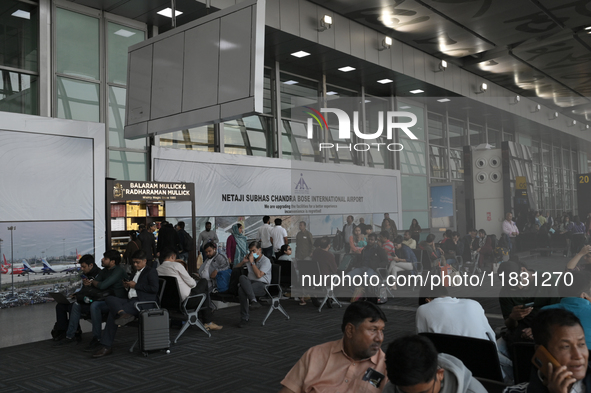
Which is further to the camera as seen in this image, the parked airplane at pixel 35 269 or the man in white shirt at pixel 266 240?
the man in white shirt at pixel 266 240

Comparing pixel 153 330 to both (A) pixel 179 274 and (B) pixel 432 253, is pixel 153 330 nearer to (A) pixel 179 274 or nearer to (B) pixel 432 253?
(A) pixel 179 274

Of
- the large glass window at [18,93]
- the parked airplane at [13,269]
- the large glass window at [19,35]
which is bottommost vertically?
the parked airplane at [13,269]

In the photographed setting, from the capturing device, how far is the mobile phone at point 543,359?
61.2 inches

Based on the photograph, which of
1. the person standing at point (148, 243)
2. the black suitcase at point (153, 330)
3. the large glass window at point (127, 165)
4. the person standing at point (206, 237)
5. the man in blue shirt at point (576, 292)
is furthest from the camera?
the person standing at point (206, 237)

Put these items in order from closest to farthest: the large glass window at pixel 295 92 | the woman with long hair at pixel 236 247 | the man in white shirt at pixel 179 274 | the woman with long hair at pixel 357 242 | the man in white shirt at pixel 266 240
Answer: the man in white shirt at pixel 179 274 → the woman with long hair at pixel 357 242 → the woman with long hair at pixel 236 247 → the man in white shirt at pixel 266 240 → the large glass window at pixel 295 92

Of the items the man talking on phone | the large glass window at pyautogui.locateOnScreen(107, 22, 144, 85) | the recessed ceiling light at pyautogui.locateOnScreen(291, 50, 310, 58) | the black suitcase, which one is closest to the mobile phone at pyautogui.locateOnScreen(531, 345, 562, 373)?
the man talking on phone

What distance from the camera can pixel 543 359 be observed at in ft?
5.22

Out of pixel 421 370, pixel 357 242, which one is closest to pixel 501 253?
pixel 357 242

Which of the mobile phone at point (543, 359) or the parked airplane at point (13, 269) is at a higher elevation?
the mobile phone at point (543, 359)

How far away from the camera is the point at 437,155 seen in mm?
11797

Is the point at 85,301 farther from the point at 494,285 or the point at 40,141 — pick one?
the point at 494,285

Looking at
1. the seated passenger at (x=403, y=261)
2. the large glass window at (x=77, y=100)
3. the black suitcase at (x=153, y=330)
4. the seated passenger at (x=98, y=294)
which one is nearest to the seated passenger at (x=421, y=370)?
the black suitcase at (x=153, y=330)

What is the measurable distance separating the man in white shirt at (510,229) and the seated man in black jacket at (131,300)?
5.09m

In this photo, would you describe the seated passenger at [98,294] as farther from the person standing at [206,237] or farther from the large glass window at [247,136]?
the large glass window at [247,136]
